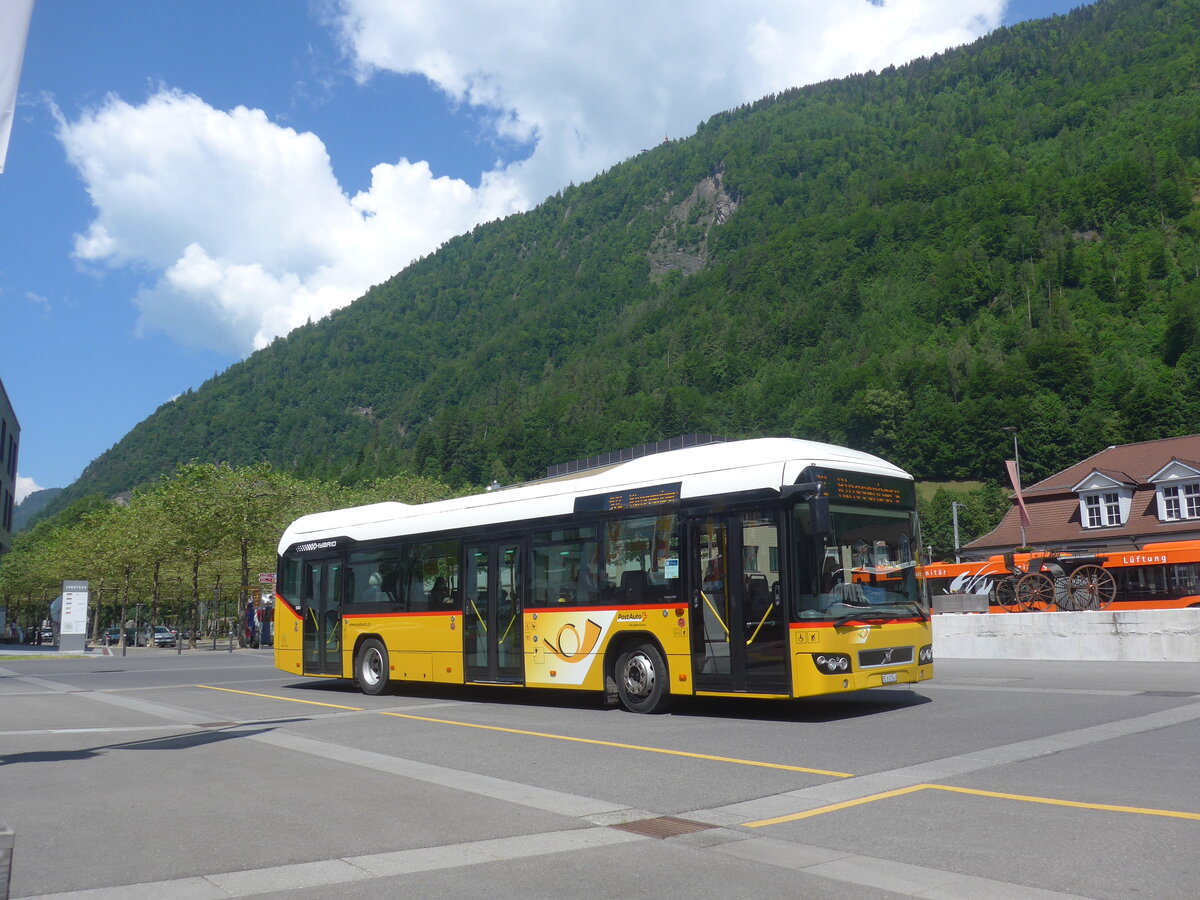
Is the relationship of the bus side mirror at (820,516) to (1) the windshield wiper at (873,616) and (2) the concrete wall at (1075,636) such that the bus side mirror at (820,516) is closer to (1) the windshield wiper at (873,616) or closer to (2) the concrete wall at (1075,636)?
(1) the windshield wiper at (873,616)

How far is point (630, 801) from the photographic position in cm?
750

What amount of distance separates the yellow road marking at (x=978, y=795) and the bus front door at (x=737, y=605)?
366cm

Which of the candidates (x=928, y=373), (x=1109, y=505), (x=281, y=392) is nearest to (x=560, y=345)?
(x=281, y=392)

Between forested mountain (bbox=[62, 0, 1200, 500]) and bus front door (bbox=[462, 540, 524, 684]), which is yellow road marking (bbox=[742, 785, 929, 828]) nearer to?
bus front door (bbox=[462, 540, 524, 684])

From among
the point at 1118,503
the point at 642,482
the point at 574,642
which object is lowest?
the point at 574,642

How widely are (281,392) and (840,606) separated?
186085 millimetres

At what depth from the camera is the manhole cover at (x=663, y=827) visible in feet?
21.2

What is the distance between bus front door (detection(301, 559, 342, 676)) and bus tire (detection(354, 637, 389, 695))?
2.04 ft

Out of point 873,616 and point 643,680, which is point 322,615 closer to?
point 643,680

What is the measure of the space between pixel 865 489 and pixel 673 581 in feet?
8.39

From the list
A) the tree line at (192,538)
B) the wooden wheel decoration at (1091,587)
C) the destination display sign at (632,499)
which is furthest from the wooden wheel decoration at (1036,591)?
the tree line at (192,538)

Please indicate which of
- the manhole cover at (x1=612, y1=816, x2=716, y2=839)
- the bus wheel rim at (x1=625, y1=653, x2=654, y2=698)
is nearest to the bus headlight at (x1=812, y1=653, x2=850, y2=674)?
the bus wheel rim at (x1=625, y1=653, x2=654, y2=698)

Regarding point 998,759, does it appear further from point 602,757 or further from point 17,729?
point 17,729

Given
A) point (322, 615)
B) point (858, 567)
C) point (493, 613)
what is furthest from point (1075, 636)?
point (322, 615)
